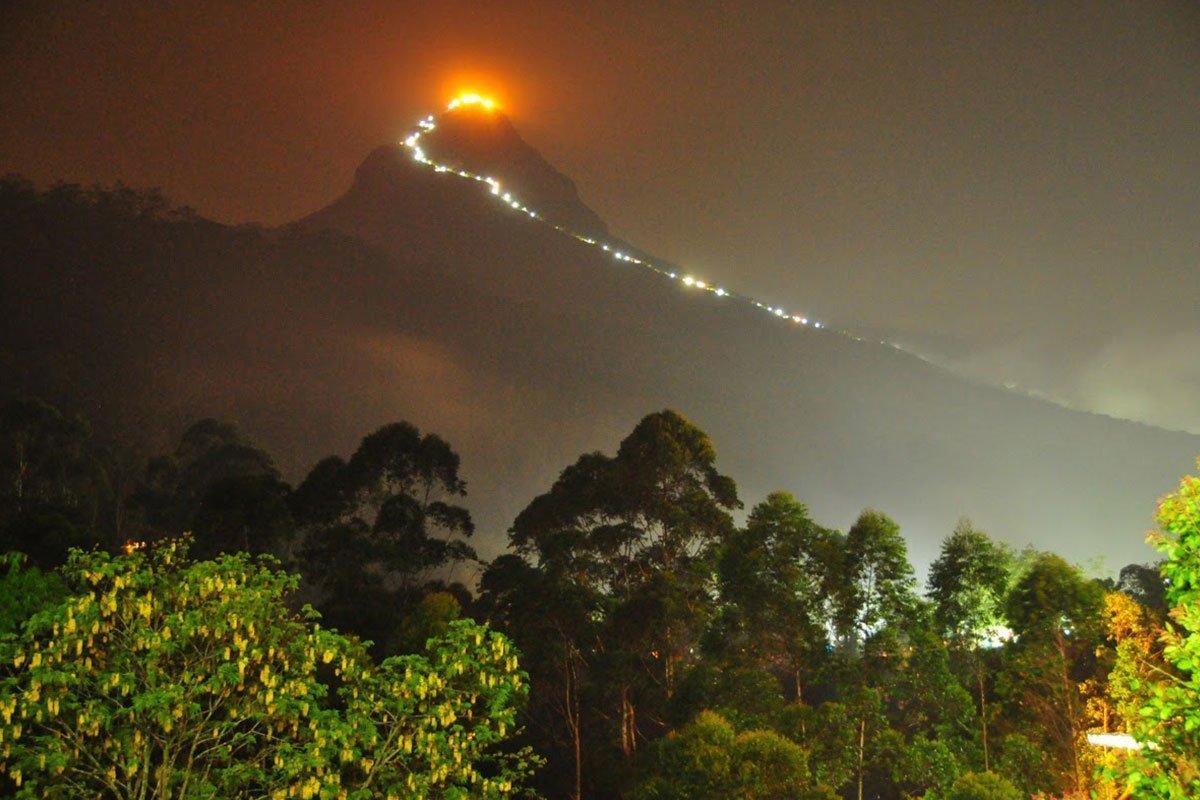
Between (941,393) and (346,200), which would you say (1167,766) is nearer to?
(941,393)

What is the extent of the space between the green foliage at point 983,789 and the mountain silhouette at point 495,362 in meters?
29.2

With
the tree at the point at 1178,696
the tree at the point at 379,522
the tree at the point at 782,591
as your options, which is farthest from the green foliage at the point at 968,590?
the tree at the point at 1178,696

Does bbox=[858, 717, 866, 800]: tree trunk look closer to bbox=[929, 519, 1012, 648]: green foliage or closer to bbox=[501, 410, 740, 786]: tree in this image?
bbox=[929, 519, 1012, 648]: green foliage

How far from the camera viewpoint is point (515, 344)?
53.4m

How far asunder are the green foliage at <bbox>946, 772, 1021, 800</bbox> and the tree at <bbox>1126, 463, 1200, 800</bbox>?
994 cm

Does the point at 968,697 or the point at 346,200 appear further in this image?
the point at 346,200

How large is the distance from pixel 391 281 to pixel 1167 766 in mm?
54088

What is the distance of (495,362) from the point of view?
52.2 meters

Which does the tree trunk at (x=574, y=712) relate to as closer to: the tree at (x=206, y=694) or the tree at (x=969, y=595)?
the tree at (x=969, y=595)

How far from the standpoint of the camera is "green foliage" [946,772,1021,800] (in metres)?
13.4

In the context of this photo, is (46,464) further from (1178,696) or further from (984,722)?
(1178,696)

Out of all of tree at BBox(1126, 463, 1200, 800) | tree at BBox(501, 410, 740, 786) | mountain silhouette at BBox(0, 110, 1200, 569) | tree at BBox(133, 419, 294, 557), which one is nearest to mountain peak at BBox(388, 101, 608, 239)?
mountain silhouette at BBox(0, 110, 1200, 569)

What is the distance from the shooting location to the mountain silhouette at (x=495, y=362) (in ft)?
150

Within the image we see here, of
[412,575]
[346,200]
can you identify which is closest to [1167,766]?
[412,575]
